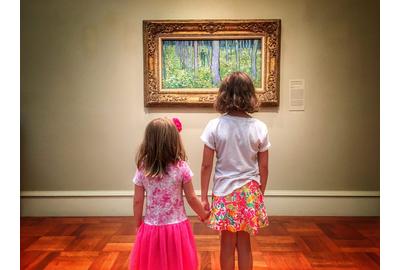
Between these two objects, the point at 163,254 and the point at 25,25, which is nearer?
the point at 163,254

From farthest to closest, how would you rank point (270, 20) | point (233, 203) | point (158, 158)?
point (270, 20) → point (233, 203) → point (158, 158)

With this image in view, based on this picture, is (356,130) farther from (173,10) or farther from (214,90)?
(173,10)

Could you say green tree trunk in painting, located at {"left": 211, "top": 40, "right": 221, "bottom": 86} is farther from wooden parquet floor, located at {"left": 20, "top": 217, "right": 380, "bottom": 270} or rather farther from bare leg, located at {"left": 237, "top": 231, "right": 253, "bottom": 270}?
bare leg, located at {"left": 237, "top": 231, "right": 253, "bottom": 270}

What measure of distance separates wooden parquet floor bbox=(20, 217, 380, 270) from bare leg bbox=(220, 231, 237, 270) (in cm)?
61

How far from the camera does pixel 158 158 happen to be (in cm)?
183

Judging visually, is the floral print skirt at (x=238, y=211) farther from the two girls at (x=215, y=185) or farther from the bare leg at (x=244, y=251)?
the bare leg at (x=244, y=251)

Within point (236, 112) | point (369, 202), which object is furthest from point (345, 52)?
point (236, 112)

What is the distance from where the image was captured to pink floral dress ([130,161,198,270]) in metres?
1.86

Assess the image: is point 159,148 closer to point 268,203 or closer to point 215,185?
point 215,185

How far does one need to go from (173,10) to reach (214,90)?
102 cm

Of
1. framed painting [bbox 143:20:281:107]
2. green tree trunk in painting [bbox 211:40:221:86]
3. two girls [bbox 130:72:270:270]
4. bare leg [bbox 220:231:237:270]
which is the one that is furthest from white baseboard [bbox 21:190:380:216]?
two girls [bbox 130:72:270:270]

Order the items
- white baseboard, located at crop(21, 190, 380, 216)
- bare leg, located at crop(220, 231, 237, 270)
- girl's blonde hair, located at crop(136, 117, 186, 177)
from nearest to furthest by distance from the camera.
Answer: girl's blonde hair, located at crop(136, 117, 186, 177) → bare leg, located at crop(220, 231, 237, 270) → white baseboard, located at crop(21, 190, 380, 216)

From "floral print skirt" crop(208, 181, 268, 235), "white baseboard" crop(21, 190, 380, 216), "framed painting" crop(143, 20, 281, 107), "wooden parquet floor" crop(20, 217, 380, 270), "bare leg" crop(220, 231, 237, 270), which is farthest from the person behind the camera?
"white baseboard" crop(21, 190, 380, 216)

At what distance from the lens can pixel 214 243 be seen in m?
3.16
